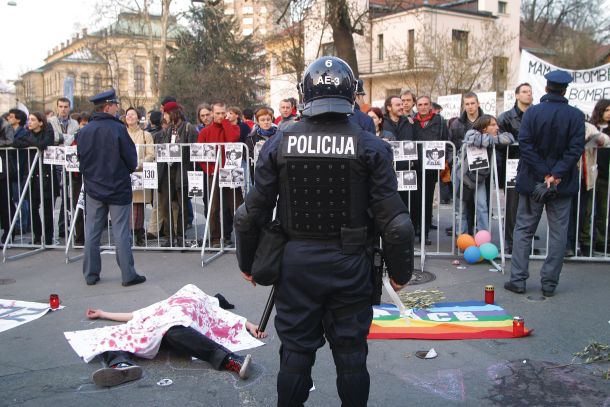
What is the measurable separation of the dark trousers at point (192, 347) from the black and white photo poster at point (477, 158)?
4.77 meters

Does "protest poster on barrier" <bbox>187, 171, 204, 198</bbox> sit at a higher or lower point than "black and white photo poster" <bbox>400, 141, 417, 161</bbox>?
lower

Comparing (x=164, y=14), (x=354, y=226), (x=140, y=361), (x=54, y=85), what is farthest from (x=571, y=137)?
(x=54, y=85)

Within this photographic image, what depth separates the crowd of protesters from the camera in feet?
26.5

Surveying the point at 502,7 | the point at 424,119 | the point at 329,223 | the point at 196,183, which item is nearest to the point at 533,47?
the point at 502,7

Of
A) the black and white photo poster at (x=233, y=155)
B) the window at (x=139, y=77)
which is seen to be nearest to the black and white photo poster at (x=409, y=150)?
the black and white photo poster at (x=233, y=155)

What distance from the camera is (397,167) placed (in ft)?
28.2

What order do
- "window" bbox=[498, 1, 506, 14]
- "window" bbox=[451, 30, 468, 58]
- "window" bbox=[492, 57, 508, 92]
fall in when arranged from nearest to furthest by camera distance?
"window" bbox=[451, 30, 468, 58] → "window" bbox=[492, 57, 508, 92] → "window" bbox=[498, 1, 506, 14]

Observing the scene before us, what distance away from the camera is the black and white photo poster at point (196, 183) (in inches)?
343

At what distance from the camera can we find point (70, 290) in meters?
7.09

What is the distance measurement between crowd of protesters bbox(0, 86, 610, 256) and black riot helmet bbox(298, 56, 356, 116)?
436 centimetres

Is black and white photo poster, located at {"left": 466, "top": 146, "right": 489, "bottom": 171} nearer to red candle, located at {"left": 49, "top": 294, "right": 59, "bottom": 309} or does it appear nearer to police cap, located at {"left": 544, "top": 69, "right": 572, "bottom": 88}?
police cap, located at {"left": 544, "top": 69, "right": 572, "bottom": 88}

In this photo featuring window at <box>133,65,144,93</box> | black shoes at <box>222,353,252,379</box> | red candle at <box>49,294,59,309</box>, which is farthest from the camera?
window at <box>133,65,144,93</box>

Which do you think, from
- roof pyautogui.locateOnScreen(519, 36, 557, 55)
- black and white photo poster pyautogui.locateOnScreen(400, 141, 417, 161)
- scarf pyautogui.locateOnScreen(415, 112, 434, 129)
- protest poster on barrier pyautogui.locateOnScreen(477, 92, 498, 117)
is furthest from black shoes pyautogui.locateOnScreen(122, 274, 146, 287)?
roof pyautogui.locateOnScreen(519, 36, 557, 55)

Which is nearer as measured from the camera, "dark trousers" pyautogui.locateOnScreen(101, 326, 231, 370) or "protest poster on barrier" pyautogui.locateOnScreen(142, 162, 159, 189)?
"dark trousers" pyautogui.locateOnScreen(101, 326, 231, 370)
